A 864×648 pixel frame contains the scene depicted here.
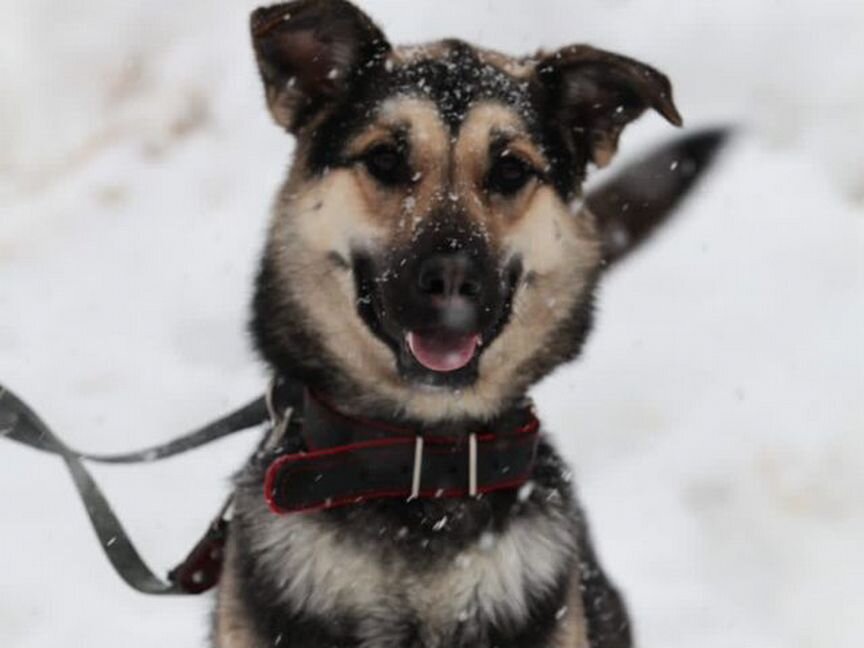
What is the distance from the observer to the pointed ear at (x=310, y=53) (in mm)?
3025

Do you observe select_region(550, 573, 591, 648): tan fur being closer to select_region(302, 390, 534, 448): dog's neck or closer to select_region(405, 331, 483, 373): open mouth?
select_region(302, 390, 534, 448): dog's neck

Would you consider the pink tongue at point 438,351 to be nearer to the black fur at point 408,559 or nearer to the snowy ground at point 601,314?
the black fur at point 408,559

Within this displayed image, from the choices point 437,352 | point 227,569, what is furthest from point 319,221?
point 227,569

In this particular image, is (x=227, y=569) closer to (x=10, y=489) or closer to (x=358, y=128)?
(x=358, y=128)

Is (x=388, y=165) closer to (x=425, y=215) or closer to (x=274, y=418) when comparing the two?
(x=425, y=215)

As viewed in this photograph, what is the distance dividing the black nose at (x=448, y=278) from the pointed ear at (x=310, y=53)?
23.5 inches

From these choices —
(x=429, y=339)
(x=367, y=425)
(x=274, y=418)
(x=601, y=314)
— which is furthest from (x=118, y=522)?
(x=601, y=314)

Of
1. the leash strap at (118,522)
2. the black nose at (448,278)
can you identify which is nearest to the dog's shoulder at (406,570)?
the leash strap at (118,522)

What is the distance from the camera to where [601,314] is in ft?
15.8

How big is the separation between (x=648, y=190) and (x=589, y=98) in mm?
671

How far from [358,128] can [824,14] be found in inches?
225

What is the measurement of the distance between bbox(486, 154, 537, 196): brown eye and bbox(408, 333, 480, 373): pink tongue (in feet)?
1.58

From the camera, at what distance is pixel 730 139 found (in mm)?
4168

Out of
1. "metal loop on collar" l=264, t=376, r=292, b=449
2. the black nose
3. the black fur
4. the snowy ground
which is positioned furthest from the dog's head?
the snowy ground
